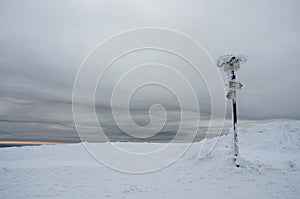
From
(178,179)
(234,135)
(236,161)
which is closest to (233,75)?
(234,135)

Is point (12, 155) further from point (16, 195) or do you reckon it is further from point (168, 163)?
point (168, 163)

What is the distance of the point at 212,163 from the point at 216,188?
2732 millimetres

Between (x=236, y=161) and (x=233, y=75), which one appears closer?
(x=236, y=161)

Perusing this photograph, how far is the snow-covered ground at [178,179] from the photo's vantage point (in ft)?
28.0

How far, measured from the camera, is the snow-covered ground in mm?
8547

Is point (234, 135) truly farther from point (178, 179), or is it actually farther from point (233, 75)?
point (178, 179)

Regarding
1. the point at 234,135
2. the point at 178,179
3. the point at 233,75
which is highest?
the point at 233,75

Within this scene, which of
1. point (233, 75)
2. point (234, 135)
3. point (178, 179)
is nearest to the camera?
point (178, 179)

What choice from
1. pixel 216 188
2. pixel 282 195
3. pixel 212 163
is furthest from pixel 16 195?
pixel 282 195

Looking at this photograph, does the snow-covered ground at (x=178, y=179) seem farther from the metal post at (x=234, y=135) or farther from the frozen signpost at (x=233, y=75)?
the frozen signpost at (x=233, y=75)

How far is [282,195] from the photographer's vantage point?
25.5 ft

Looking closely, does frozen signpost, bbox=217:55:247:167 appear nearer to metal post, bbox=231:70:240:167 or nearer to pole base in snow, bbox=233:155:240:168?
metal post, bbox=231:70:240:167

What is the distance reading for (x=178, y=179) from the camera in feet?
33.7

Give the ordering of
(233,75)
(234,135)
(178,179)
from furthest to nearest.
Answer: (233,75)
(234,135)
(178,179)
